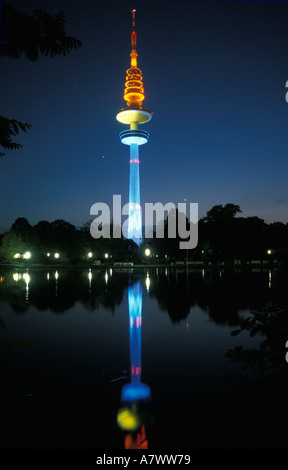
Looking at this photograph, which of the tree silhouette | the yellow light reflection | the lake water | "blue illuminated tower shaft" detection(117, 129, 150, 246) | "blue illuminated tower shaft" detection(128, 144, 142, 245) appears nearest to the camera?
the tree silhouette

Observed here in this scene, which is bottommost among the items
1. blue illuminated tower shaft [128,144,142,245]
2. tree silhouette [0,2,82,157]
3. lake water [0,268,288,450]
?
lake water [0,268,288,450]

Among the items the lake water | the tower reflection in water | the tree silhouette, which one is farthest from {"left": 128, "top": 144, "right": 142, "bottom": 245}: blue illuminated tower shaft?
the tree silhouette

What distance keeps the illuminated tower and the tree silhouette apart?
99104 millimetres

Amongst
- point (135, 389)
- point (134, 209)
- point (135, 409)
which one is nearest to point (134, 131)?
point (134, 209)

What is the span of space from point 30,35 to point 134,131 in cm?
10329

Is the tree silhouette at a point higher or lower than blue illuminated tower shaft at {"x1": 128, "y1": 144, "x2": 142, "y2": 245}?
lower

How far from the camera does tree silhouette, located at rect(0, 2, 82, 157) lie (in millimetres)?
3221

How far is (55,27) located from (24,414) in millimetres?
4685

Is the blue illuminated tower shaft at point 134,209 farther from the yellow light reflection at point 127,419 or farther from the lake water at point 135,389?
the yellow light reflection at point 127,419

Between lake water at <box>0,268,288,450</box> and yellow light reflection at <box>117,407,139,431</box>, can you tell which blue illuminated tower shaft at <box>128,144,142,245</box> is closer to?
lake water at <box>0,268,288,450</box>

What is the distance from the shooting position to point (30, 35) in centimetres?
328

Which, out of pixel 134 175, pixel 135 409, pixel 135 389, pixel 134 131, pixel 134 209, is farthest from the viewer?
pixel 134 175

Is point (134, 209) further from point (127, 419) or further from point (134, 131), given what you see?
point (127, 419)
